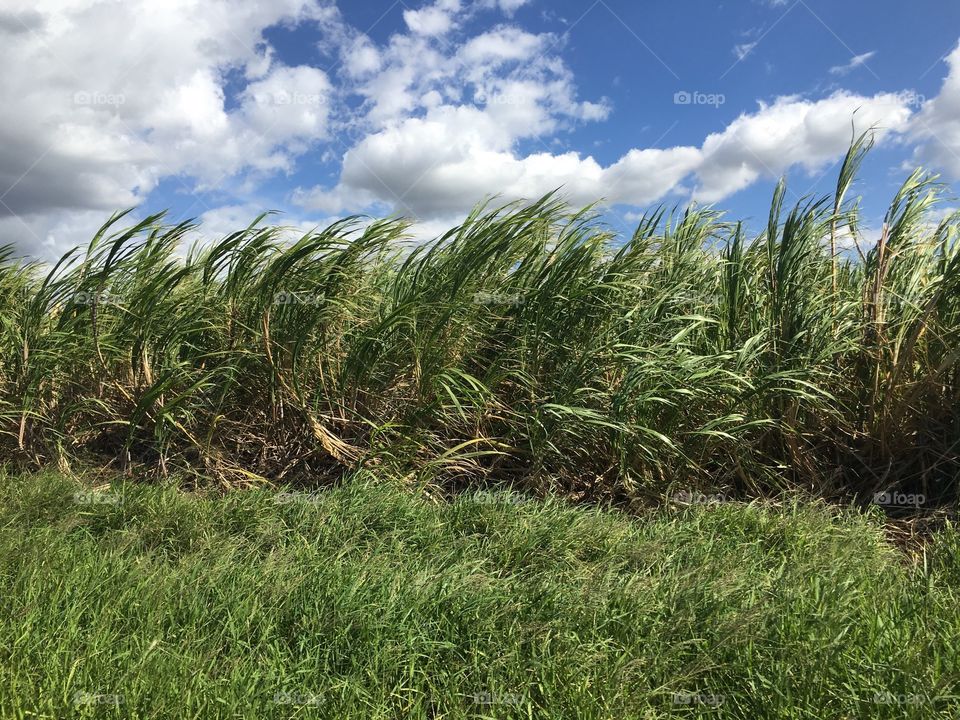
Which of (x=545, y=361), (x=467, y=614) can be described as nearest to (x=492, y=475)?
(x=545, y=361)

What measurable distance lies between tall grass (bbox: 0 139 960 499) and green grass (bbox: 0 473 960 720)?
64 cm

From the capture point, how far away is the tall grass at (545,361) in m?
3.86

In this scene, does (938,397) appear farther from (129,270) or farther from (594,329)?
(129,270)

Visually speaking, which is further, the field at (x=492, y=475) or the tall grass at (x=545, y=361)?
the tall grass at (x=545, y=361)

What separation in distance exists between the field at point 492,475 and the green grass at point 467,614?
0.01 metres

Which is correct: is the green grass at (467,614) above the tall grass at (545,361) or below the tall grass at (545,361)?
below

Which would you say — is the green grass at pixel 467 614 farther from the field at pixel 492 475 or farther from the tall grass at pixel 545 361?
the tall grass at pixel 545 361

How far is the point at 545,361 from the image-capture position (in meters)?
4.22

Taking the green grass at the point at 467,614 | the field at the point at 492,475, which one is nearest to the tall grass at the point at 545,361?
the field at the point at 492,475

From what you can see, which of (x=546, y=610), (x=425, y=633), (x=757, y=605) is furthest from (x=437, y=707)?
(x=757, y=605)

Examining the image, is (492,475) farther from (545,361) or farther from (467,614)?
(467,614)

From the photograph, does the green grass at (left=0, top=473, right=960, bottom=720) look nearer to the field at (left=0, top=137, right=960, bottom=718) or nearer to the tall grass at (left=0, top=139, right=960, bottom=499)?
the field at (left=0, top=137, right=960, bottom=718)

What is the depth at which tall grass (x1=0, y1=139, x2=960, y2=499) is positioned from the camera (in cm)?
386

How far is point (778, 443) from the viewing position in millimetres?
4066
